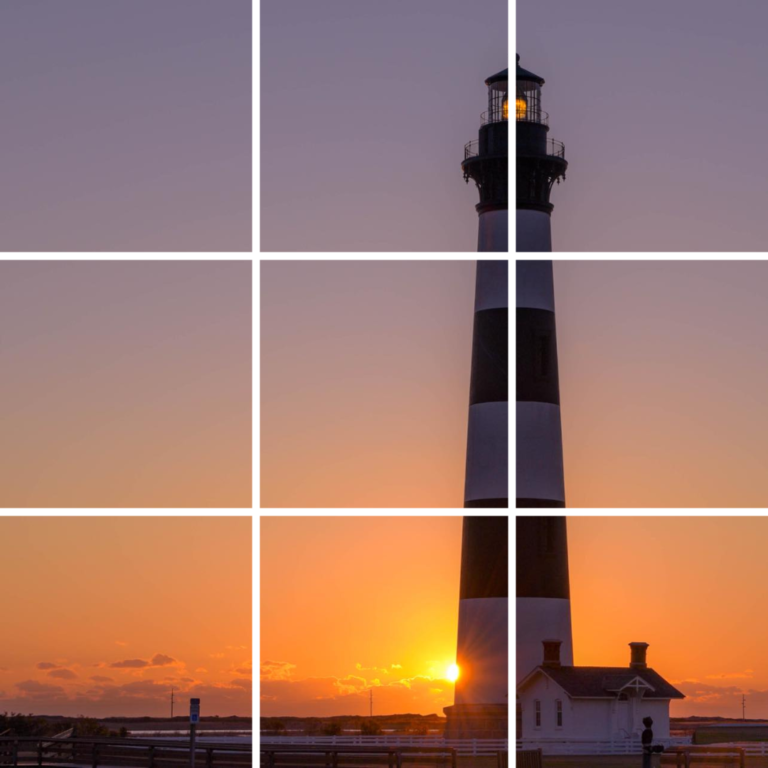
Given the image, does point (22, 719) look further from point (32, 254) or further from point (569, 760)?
point (32, 254)

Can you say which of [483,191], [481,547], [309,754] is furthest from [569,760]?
[483,191]

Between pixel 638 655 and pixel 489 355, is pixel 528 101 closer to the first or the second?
pixel 489 355

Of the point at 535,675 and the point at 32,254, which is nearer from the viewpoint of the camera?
the point at 32,254

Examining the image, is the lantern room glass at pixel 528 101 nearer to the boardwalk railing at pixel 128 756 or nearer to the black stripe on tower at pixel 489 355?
the black stripe on tower at pixel 489 355

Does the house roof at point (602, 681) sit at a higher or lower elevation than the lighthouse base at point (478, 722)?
higher

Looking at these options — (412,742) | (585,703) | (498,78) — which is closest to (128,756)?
(412,742)

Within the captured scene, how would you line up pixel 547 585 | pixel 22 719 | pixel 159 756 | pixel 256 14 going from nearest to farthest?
pixel 256 14
pixel 159 756
pixel 547 585
pixel 22 719

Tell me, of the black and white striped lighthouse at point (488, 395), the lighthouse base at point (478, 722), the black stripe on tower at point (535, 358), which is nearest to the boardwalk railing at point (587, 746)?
the lighthouse base at point (478, 722)

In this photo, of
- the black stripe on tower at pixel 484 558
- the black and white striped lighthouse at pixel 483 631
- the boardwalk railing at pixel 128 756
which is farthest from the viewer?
the black stripe on tower at pixel 484 558
